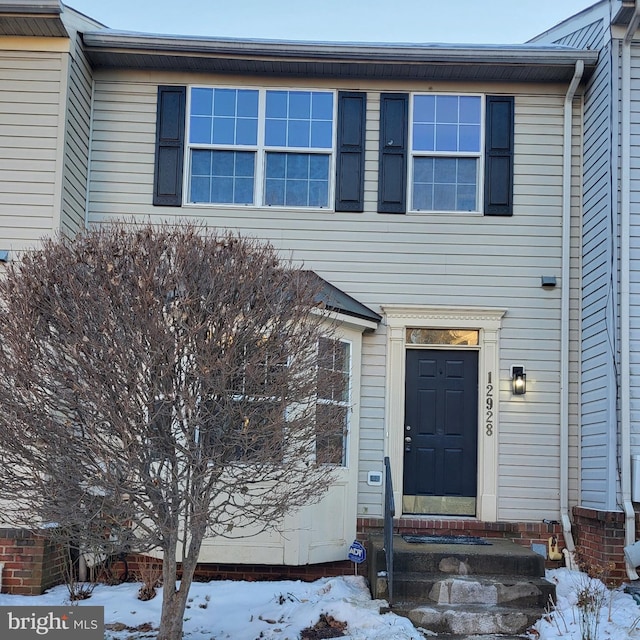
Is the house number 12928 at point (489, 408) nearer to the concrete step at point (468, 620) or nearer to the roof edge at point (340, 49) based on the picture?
the concrete step at point (468, 620)

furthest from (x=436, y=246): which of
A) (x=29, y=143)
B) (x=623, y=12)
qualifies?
(x=29, y=143)

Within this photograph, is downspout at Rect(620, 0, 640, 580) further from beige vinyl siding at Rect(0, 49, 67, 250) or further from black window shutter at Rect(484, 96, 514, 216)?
beige vinyl siding at Rect(0, 49, 67, 250)

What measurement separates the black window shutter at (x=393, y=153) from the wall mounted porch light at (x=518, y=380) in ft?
6.69

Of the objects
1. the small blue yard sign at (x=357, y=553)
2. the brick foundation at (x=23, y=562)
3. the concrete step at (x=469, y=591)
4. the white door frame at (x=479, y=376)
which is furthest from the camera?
the white door frame at (x=479, y=376)

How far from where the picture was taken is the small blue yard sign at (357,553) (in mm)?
7547

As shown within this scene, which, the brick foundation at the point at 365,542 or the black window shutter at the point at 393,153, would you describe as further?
the black window shutter at the point at 393,153

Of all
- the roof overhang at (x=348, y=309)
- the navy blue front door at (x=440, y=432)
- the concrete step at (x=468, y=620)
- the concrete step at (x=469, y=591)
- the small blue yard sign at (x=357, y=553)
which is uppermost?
the roof overhang at (x=348, y=309)

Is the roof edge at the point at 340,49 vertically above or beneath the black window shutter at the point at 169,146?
above

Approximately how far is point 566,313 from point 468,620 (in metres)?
3.48

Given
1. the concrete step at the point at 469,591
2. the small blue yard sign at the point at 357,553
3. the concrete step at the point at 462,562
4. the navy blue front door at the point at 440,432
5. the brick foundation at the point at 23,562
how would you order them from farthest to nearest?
the navy blue front door at the point at 440,432 < the small blue yard sign at the point at 357,553 < the brick foundation at the point at 23,562 < the concrete step at the point at 462,562 < the concrete step at the point at 469,591

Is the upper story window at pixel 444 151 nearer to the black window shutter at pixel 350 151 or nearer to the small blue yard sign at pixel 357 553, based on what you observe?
the black window shutter at pixel 350 151

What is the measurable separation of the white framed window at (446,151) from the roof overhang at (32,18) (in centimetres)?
367

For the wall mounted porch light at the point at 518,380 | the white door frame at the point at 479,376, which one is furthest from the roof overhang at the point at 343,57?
the wall mounted porch light at the point at 518,380

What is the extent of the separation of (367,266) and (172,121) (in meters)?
2.61
